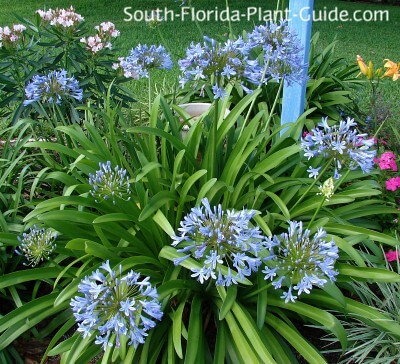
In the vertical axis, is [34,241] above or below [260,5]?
below

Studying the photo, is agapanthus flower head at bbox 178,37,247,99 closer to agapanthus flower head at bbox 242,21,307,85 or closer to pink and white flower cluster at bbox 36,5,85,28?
agapanthus flower head at bbox 242,21,307,85

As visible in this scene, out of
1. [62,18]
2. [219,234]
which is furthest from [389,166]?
[62,18]

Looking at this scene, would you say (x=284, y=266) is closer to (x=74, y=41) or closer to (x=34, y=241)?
(x=34, y=241)

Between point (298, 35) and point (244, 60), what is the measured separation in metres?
1.10

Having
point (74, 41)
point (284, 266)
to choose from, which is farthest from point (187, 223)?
point (74, 41)

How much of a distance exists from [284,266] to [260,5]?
32.6ft

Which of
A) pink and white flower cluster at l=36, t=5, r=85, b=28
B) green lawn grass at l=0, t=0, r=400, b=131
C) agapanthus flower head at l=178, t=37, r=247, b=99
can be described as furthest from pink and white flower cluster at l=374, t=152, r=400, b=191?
green lawn grass at l=0, t=0, r=400, b=131

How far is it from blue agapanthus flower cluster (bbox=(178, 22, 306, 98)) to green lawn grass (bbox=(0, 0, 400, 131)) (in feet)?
10.5

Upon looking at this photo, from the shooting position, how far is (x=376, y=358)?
6.81 feet

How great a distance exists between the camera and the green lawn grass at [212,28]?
7.48 m

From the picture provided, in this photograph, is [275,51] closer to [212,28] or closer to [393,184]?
[393,184]

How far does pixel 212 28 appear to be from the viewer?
8.73 meters

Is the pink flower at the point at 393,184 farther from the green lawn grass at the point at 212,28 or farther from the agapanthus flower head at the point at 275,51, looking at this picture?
the green lawn grass at the point at 212,28

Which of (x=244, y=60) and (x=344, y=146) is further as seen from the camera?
(x=244, y=60)
